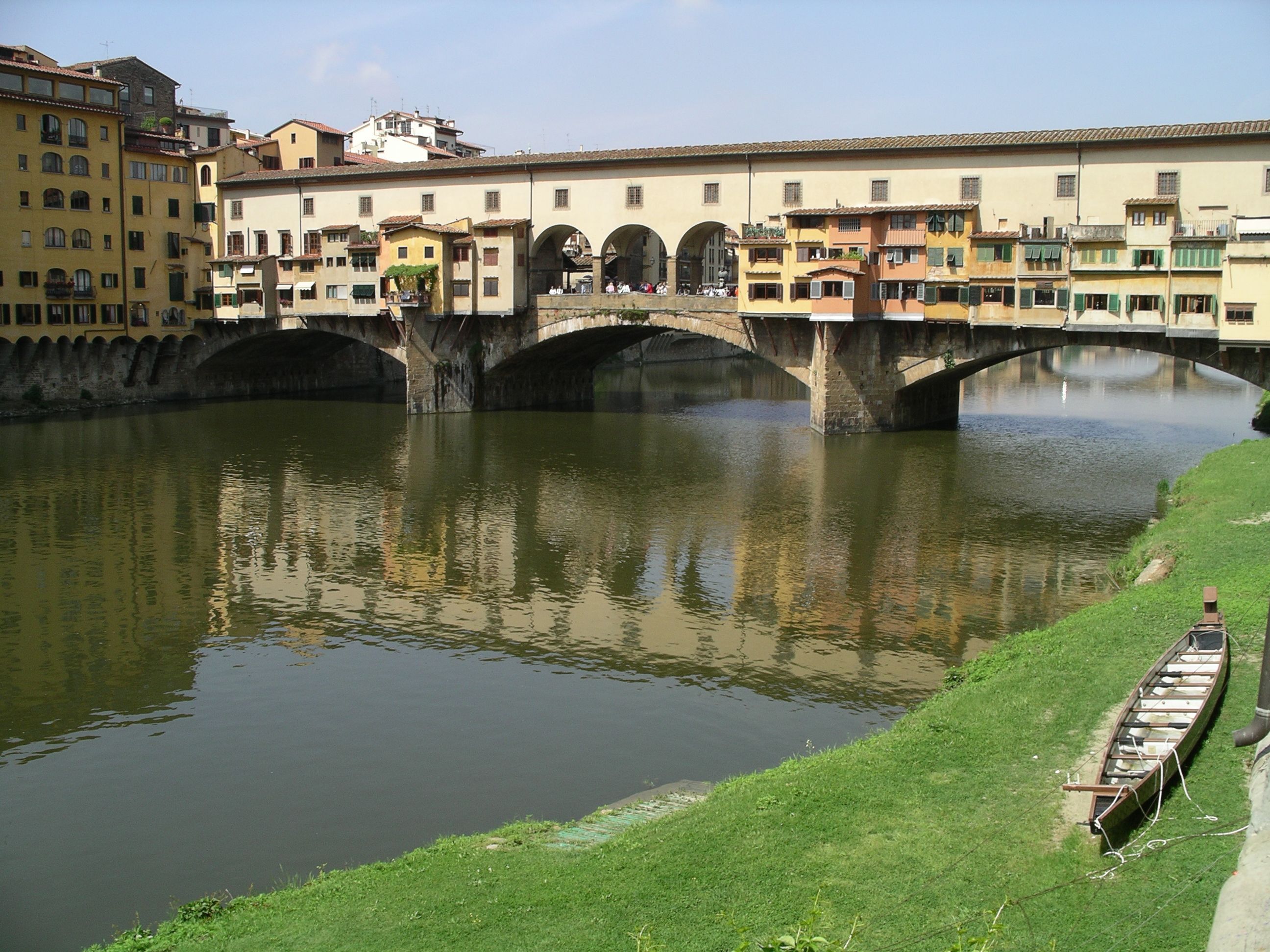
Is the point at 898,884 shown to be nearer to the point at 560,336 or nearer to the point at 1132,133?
the point at 1132,133

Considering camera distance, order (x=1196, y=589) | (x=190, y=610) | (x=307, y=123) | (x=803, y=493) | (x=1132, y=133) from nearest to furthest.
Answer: (x=1196, y=589) < (x=190, y=610) < (x=803, y=493) < (x=1132, y=133) < (x=307, y=123)

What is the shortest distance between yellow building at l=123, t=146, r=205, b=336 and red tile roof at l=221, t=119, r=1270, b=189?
2510 mm

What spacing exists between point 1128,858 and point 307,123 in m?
62.3

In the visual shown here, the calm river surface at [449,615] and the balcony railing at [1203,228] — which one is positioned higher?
the balcony railing at [1203,228]

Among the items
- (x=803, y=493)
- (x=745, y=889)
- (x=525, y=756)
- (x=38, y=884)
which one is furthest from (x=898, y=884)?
(x=803, y=493)

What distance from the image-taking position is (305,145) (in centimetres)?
6500

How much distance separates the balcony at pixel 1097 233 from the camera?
4062 cm

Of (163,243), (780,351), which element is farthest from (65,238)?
(780,351)

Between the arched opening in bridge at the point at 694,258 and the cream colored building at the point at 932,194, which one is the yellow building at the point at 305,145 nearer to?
the cream colored building at the point at 932,194

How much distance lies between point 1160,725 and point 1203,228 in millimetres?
32042

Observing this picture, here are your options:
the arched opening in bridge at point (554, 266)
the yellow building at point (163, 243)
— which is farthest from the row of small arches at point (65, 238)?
the arched opening in bridge at point (554, 266)

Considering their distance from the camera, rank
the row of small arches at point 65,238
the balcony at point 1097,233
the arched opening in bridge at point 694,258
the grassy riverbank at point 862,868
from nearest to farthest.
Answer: the grassy riverbank at point 862,868 → the balcony at point 1097,233 → the arched opening in bridge at point 694,258 → the row of small arches at point 65,238

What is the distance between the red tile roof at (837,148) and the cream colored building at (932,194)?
69mm

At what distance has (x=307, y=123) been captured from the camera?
212ft
